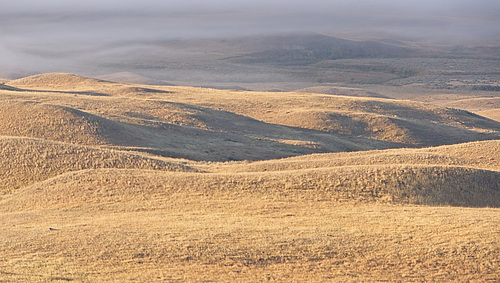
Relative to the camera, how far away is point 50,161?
123 ft

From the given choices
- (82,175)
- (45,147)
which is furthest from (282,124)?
(82,175)

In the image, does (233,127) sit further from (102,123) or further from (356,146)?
(102,123)

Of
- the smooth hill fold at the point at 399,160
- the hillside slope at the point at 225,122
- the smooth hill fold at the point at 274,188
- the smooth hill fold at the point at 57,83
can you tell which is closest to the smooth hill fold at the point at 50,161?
the smooth hill fold at the point at 274,188

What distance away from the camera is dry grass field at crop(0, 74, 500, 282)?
21.1 meters

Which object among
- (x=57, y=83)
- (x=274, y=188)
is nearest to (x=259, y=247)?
(x=274, y=188)

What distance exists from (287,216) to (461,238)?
612cm

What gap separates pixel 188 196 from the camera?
29.9m

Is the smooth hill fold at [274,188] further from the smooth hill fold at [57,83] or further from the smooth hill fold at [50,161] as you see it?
the smooth hill fold at [57,83]

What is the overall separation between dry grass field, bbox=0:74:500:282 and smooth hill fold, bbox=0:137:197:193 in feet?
0.31

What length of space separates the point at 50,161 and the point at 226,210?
42.0ft

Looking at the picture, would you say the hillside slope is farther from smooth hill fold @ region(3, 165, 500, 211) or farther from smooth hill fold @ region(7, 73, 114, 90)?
smooth hill fold @ region(3, 165, 500, 211)

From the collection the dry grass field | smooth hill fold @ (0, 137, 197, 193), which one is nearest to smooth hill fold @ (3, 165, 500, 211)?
the dry grass field

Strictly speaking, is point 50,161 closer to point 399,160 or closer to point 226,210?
point 226,210

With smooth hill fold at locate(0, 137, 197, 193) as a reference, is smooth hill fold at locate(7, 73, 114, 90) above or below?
above
